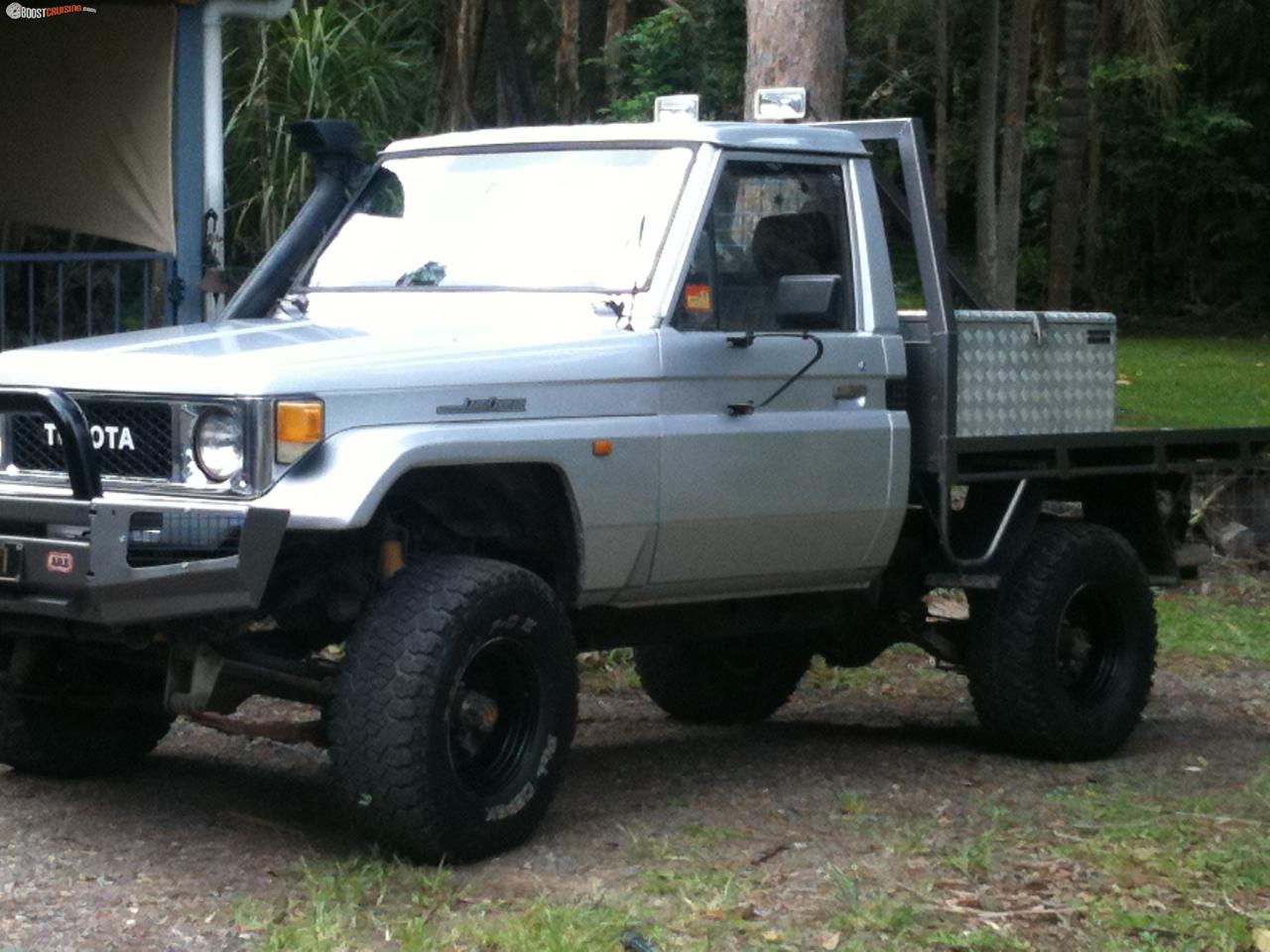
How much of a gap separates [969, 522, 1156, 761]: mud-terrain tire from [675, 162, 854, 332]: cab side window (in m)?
1.31

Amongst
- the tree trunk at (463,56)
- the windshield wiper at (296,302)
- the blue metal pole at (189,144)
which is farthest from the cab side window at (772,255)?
the tree trunk at (463,56)

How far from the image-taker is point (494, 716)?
5898 mm

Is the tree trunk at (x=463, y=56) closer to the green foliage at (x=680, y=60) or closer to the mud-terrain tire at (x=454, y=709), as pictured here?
the green foliage at (x=680, y=60)

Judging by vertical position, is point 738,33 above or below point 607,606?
above

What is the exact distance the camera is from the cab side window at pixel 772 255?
6.40 metres

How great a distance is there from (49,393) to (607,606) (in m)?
1.87

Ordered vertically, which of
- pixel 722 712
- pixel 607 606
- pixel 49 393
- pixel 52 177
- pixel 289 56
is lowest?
pixel 722 712

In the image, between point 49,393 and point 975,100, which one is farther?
point 975,100

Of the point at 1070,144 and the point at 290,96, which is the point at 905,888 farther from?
the point at 1070,144

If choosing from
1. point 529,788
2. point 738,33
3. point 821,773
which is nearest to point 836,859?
point 529,788

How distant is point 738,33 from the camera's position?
2339cm

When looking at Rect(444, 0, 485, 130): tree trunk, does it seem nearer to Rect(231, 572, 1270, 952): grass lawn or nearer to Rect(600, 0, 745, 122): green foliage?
Rect(600, 0, 745, 122): green foliage

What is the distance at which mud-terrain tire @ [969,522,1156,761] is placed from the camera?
7551mm

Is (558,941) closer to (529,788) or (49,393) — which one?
(529,788)
